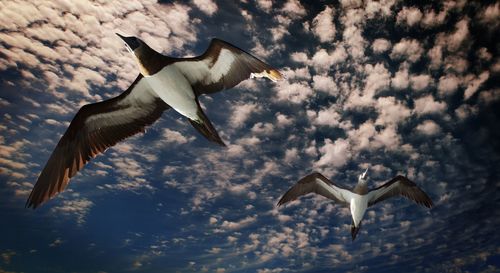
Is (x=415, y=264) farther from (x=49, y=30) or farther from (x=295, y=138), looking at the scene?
(x=49, y=30)

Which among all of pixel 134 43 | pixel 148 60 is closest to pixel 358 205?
pixel 148 60

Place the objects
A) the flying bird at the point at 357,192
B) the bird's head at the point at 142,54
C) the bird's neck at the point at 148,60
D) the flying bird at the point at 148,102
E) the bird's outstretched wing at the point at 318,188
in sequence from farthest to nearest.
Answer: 1. the bird's outstretched wing at the point at 318,188
2. the flying bird at the point at 357,192
3. the flying bird at the point at 148,102
4. the bird's neck at the point at 148,60
5. the bird's head at the point at 142,54

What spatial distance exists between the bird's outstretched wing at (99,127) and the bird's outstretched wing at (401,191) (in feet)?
21.0

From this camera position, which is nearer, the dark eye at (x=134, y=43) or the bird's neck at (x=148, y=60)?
the dark eye at (x=134, y=43)

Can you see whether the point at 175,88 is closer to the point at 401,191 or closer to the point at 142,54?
the point at 142,54

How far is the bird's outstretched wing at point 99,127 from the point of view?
5164 mm

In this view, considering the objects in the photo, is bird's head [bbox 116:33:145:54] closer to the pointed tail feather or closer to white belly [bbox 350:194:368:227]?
the pointed tail feather

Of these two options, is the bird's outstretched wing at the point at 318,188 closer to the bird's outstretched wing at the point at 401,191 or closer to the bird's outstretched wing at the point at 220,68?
the bird's outstretched wing at the point at 401,191

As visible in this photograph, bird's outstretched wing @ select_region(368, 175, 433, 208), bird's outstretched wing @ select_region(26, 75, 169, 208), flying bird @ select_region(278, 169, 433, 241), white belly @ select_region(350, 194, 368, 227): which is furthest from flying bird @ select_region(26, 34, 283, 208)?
white belly @ select_region(350, 194, 368, 227)

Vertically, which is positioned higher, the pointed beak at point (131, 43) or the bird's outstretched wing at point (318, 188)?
the bird's outstretched wing at point (318, 188)

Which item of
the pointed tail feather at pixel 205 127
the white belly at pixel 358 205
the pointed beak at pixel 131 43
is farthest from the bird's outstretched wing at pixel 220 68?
the white belly at pixel 358 205

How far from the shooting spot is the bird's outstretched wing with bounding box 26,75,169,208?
16.9 feet

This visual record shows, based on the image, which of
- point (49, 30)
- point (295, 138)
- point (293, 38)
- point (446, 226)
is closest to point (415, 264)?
point (446, 226)

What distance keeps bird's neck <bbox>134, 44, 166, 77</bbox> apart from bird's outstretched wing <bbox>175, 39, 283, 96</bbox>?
279 mm
